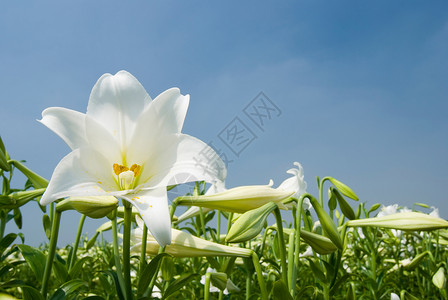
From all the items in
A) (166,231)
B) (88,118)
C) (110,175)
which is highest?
(88,118)

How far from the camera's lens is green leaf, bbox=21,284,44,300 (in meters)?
0.88

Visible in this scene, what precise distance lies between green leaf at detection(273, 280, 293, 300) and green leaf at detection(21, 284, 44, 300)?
528 mm

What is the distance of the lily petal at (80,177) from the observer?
2.86 ft

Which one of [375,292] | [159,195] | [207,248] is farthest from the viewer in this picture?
[375,292]

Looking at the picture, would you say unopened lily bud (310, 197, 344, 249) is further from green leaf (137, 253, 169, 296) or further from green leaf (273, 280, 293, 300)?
green leaf (137, 253, 169, 296)

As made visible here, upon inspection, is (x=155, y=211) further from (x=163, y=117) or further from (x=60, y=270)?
(x=60, y=270)

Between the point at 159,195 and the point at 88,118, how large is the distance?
27 centimetres

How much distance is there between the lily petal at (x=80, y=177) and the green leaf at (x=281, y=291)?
1.37ft

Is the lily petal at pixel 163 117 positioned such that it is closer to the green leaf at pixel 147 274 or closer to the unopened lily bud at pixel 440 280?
the green leaf at pixel 147 274

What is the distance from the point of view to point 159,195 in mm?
913

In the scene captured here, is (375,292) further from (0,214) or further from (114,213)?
(0,214)

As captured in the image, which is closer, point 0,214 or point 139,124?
point 139,124

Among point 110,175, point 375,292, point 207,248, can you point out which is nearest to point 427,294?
point 375,292

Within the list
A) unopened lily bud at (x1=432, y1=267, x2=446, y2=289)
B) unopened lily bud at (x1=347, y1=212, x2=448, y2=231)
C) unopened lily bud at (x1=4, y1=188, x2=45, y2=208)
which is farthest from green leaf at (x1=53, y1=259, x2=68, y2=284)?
unopened lily bud at (x1=432, y1=267, x2=446, y2=289)
